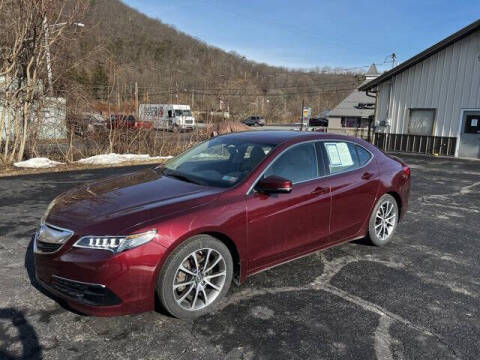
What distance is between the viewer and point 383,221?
4.74 metres

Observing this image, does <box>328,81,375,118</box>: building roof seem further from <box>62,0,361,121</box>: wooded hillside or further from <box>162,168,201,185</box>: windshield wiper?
<box>162,168,201,185</box>: windshield wiper

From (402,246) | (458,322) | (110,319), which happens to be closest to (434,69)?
(402,246)

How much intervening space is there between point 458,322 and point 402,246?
1.86m

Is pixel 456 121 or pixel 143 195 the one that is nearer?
pixel 143 195

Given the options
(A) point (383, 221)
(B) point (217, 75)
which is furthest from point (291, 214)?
(B) point (217, 75)

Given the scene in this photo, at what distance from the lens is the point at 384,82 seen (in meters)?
17.8

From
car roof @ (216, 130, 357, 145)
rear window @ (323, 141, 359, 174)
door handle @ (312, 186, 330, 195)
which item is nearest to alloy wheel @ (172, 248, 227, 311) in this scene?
door handle @ (312, 186, 330, 195)

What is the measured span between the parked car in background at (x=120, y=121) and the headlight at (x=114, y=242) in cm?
1160

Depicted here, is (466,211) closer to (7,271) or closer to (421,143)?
(7,271)

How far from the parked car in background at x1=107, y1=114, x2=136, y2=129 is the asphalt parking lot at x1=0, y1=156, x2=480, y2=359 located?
9.15 meters

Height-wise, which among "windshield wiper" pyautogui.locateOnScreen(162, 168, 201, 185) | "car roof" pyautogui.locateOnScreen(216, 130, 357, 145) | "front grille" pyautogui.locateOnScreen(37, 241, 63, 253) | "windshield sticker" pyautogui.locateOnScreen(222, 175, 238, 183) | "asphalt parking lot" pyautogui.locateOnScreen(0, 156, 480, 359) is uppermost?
"car roof" pyautogui.locateOnScreen(216, 130, 357, 145)

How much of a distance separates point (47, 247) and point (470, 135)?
17049mm

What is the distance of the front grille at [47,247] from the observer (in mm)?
2791

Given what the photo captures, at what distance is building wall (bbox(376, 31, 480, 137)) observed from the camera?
49.0 ft
